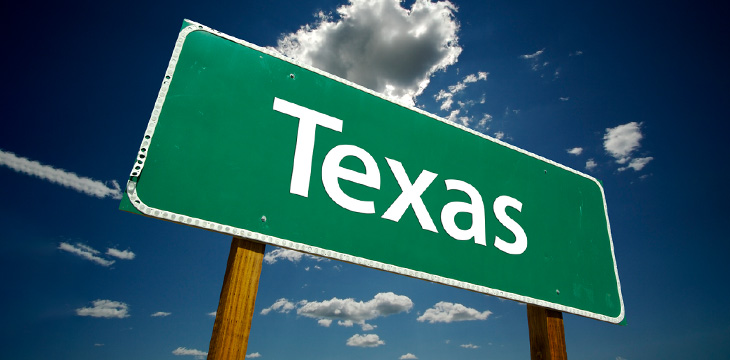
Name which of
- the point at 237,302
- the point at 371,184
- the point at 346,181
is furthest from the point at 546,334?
the point at 237,302

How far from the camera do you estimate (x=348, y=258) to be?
2.37 m

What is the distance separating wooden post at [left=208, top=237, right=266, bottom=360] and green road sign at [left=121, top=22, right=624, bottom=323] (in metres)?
0.11

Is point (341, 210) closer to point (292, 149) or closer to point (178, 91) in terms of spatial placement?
point (292, 149)

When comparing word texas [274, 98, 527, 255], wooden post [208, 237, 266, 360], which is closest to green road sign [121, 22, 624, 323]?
word texas [274, 98, 527, 255]

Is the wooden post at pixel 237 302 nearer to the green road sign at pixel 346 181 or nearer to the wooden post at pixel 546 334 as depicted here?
the green road sign at pixel 346 181

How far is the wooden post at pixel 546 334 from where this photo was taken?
3137 millimetres

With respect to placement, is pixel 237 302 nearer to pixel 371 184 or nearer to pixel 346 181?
pixel 346 181

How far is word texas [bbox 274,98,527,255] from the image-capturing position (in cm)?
247

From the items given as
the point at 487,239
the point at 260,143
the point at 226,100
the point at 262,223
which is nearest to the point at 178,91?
the point at 226,100

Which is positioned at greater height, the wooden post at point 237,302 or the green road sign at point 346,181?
the green road sign at point 346,181

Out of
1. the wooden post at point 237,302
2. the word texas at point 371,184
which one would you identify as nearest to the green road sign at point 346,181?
the word texas at point 371,184

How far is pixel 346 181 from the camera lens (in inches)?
101

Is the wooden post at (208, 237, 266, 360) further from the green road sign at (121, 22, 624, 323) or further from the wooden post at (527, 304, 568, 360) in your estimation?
the wooden post at (527, 304, 568, 360)

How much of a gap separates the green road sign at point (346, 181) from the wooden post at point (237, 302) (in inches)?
4.4
